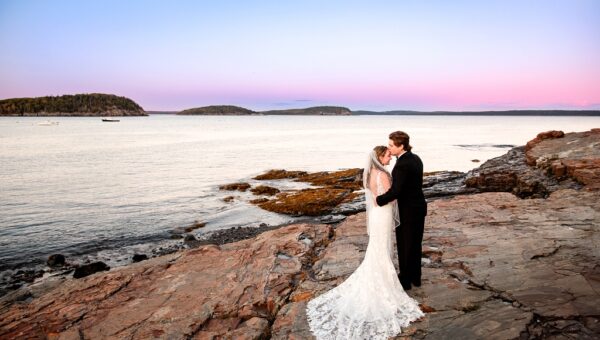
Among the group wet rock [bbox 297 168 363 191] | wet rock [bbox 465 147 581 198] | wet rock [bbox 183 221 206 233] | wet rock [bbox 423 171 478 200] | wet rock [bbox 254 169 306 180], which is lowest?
wet rock [bbox 183 221 206 233]

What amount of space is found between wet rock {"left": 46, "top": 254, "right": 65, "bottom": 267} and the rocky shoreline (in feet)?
13.9

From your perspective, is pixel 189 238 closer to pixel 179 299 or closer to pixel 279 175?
pixel 179 299

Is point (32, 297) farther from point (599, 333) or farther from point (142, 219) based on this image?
point (599, 333)

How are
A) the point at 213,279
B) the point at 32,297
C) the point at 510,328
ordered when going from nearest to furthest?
the point at 510,328, the point at 213,279, the point at 32,297

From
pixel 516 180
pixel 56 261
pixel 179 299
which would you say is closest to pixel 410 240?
pixel 179 299

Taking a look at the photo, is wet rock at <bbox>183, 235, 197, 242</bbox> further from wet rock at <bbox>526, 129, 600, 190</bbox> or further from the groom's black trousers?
wet rock at <bbox>526, 129, 600, 190</bbox>

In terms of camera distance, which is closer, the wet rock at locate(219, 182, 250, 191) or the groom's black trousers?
the groom's black trousers

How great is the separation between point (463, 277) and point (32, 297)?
37.9ft

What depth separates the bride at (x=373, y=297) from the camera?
5820 millimetres

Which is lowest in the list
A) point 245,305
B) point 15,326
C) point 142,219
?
point 142,219

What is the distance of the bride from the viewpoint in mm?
5820

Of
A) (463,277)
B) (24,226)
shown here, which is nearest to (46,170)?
(24,226)

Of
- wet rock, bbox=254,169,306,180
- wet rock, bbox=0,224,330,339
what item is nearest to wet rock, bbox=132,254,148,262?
wet rock, bbox=0,224,330,339

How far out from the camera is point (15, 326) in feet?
25.2
